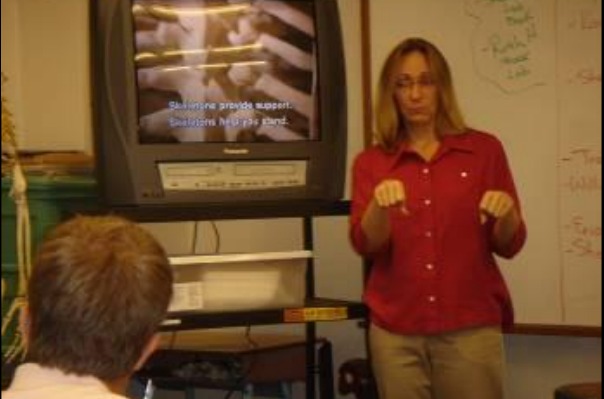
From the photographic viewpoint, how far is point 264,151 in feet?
6.60

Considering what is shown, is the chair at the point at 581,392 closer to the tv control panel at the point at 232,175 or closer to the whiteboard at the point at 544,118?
the whiteboard at the point at 544,118

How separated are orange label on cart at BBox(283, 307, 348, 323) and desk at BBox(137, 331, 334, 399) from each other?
509 mm

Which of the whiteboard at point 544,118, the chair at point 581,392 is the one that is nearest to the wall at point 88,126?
Result: the whiteboard at point 544,118

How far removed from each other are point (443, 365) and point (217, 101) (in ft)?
2.70

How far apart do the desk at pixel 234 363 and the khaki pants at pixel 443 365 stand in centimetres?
54

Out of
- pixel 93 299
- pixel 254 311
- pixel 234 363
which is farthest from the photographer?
pixel 234 363

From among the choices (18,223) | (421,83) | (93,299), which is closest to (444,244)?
(421,83)

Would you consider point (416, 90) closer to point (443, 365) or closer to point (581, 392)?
point (443, 365)

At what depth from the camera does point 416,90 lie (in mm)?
2029

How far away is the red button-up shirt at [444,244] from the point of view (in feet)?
6.45

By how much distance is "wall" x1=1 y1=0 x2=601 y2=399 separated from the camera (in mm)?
2855

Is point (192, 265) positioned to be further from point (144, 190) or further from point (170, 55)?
point (170, 55)

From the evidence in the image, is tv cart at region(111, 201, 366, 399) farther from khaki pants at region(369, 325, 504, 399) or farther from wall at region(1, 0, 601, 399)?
wall at region(1, 0, 601, 399)

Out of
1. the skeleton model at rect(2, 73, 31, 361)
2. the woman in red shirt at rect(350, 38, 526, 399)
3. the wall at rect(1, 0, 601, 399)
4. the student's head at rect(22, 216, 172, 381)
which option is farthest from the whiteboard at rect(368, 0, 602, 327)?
the student's head at rect(22, 216, 172, 381)
